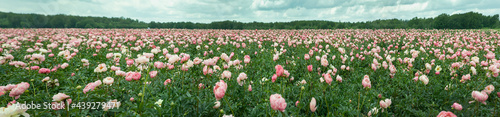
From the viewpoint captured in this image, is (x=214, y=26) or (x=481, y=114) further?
(x=214, y=26)

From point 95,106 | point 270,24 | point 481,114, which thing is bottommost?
point 481,114

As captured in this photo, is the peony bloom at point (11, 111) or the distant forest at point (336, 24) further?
the distant forest at point (336, 24)

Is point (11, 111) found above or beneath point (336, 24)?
beneath

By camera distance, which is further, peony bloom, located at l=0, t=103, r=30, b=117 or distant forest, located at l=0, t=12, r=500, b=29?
distant forest, located at l=0, t=12, r=500, b=29

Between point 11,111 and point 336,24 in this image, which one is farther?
point 336,24

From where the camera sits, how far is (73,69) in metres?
4.02

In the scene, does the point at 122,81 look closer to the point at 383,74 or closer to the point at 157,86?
the point at 157,86

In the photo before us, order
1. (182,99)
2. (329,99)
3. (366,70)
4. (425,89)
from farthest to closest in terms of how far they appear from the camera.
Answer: (366,70)
(425,89)
(329,99)
(182,99)

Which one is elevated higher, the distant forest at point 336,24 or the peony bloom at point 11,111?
the distant forest at point 336,24

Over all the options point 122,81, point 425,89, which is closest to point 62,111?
point 122,81

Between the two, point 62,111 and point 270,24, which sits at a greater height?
point 270,24

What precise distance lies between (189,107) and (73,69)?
136 inches

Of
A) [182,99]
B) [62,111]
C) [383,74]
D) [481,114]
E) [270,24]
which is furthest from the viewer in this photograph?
[270,24]

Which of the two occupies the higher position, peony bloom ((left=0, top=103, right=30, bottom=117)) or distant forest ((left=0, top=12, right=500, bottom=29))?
distant forest ((left=0, top=12, right=500, bottom=29))
